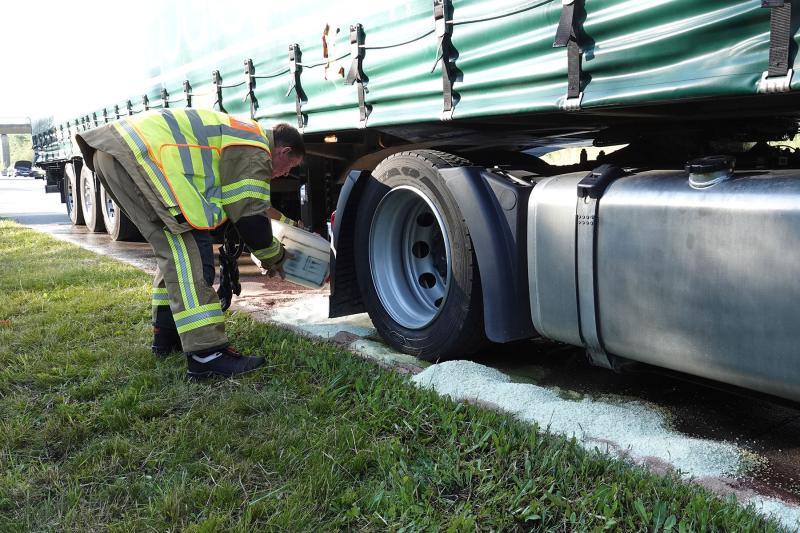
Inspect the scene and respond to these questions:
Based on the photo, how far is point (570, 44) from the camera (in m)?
2.68

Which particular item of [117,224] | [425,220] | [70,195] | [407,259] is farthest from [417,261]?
[70,195]

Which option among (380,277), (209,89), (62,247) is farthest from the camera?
(62,247)

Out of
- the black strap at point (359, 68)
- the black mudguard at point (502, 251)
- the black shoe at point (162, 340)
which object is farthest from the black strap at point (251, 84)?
the black mudguard at point (502, 251)

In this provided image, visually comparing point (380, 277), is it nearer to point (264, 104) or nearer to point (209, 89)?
point (264, 104)

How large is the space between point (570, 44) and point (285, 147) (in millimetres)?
1651

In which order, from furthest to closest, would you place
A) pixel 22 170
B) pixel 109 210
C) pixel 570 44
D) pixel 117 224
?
pixel 22 170, pixel 109 210, pixel 117 224, pixel 570 44

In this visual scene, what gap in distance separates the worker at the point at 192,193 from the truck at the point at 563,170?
2.41ft

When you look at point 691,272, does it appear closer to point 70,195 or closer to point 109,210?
point 109,210

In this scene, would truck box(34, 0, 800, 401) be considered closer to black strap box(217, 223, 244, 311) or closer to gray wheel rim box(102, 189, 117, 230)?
black strap box(217, 223, 244, 311)

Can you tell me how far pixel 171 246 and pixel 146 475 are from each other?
135cm

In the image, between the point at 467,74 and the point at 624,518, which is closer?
the point at 624,518

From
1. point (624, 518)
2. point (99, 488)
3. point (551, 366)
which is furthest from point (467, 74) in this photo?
point (99, 488)

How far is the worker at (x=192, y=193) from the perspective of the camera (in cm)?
337

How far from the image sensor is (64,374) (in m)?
3.44
